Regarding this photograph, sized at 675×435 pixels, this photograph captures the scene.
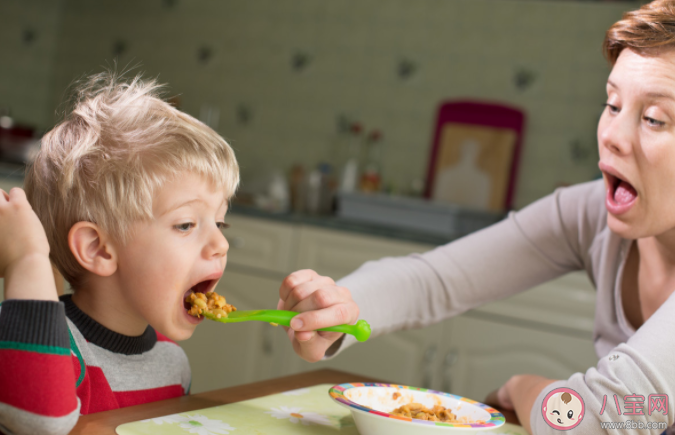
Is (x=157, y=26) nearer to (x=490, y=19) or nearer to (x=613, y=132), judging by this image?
(x=490, y=19)

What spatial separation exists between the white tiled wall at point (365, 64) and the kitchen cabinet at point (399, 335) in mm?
627

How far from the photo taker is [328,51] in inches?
117

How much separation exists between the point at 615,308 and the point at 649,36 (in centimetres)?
41

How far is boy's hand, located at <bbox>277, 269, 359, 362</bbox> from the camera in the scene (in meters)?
0.76

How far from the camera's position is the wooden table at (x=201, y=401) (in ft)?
2.19

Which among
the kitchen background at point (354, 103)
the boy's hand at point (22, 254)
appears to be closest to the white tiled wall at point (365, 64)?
the kitchen background at point (354, 103)

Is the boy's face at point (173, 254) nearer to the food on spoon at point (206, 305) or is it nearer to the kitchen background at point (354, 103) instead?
the food on spoon at point (206, 305)

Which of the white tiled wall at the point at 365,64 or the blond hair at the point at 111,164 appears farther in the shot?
the white tiled wall at the point at 365,64

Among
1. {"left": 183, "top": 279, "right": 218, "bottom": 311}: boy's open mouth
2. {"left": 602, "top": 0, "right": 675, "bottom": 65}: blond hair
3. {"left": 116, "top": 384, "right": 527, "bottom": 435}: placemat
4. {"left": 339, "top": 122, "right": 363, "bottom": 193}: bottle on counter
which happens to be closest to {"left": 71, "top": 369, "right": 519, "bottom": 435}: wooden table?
{"left": 116, "top": 384, "right": 527, "bottom": 435}: placemat

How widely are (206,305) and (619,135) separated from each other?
57cm

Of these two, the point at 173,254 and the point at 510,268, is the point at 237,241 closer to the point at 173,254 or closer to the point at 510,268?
the point at 510,268

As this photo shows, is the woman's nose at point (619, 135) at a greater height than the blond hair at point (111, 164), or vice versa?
the woman's nose at point (619, 135)

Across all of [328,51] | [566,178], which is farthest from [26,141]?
[566,178]

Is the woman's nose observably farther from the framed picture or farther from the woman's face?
the framed picture
